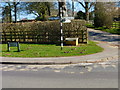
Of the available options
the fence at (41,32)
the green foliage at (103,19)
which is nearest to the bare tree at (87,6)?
the green foliage at (103,19)

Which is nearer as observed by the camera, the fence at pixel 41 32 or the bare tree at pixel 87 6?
the fence at pixel 41 32

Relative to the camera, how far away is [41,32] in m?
16.5

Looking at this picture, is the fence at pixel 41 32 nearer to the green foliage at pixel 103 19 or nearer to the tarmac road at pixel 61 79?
the tarmac road at pixel 61 79

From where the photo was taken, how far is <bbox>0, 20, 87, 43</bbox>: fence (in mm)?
15531

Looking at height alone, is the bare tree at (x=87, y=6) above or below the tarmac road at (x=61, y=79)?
above

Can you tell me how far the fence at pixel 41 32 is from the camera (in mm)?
15531

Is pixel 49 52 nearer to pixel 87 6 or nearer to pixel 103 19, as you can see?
pixel 103 19

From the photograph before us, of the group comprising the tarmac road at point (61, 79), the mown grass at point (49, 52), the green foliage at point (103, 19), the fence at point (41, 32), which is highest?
the green foliage at point (103, 19)

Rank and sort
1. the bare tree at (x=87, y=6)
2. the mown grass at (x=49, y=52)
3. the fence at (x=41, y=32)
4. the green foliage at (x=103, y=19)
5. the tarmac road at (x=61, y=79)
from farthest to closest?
the bare tree at (x=87, y=6) < the green foliage at (x=103, y=19) < the fence at (x=41, y=32) < the mown grass at (x=49, y=52) < the tarmac road at (x=61, y=79)

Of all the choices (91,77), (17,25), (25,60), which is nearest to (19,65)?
(25,60)

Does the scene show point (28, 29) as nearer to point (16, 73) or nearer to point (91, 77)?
point (16, 73)

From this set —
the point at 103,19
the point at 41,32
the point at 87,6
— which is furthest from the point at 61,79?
the point at 87,6

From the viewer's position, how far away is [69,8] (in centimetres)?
4534

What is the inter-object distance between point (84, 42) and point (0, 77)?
32.7 feet
